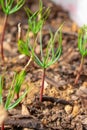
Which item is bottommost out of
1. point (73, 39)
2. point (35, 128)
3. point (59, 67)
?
point (35, 128)

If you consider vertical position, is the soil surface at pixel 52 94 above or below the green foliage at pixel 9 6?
below

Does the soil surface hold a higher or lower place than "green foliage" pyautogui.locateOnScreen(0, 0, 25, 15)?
lower

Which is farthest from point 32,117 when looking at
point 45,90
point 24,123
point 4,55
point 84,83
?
point 4,55

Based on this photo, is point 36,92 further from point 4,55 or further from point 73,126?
point 4,55

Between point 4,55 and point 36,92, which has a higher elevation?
point 4,55

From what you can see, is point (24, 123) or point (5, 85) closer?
point (24, 123)

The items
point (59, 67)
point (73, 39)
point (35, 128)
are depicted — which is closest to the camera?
point (35, 128)

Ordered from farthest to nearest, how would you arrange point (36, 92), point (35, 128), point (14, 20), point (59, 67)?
point (14, 20) → point (59, 67) → point (36, 92) → point (35, 128)

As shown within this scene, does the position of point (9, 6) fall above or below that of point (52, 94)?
above
